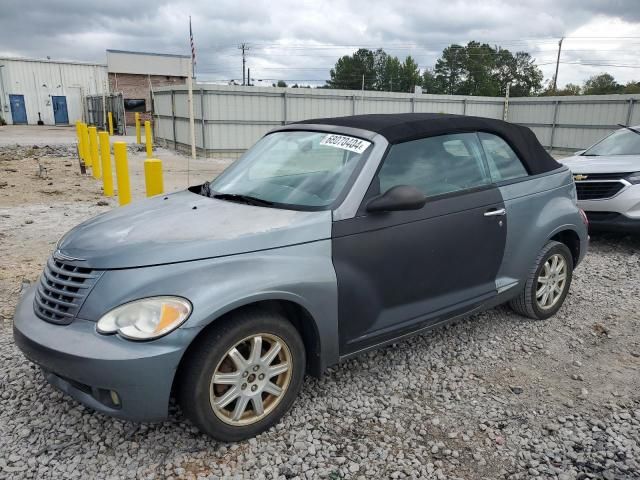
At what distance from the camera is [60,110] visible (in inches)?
1612

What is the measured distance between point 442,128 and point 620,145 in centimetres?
537

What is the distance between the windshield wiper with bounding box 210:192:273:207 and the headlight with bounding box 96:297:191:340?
95cm

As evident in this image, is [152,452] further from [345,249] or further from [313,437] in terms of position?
[345,249]

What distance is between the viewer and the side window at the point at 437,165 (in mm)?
3275

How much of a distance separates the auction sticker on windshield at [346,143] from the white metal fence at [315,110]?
1574 centimetres

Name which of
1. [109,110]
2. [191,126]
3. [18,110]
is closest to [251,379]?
[191,126]

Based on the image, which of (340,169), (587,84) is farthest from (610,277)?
(587,84)

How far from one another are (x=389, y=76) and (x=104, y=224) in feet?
314

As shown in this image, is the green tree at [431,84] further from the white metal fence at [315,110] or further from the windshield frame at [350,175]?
the windshield frame at [350,175]

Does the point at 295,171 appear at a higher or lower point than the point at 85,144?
higher

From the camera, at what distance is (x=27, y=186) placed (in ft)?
35.9

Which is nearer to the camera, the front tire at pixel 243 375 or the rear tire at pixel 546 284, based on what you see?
the front tire at pixel 243 375

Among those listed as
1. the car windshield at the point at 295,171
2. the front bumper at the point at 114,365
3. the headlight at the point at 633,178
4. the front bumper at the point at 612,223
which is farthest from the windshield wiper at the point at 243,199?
the headlight at the point at 633,178

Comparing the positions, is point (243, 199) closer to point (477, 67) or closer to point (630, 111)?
point (630, 111)
